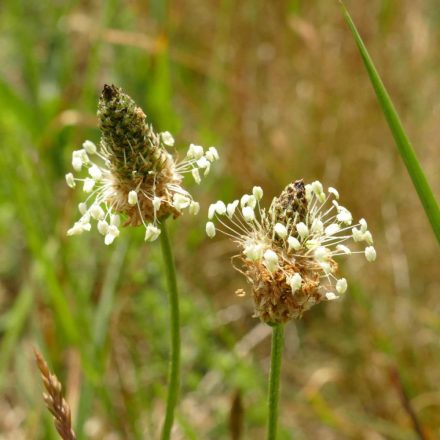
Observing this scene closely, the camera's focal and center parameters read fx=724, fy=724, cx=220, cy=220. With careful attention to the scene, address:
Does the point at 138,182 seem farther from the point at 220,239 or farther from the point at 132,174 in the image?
the point at 220,239

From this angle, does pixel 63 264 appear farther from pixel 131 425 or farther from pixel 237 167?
pixel 237 167

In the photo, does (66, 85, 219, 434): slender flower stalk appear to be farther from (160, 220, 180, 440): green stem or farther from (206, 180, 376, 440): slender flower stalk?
(206, 180, 376, 440): slender flower stalk

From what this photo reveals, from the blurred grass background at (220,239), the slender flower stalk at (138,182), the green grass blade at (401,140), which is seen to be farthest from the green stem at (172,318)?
the blurred grass background at (220,239)

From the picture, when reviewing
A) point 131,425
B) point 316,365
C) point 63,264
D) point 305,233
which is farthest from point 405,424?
point 305,233

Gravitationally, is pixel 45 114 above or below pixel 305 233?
above

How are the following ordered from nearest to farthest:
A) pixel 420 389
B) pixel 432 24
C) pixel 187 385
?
pixel 420 389 < pixel 187 385 < pixel 432 24

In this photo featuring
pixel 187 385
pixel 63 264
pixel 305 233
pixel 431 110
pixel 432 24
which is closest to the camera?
pixel 305 233

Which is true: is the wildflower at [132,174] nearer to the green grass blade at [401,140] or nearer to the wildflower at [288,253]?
the wildflower at [288,253]

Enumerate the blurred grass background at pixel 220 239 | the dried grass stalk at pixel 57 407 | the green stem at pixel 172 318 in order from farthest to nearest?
the blurred grass background at pixel 220 239 < the green stem at pixel 172 318 < the dried grass stalk at pixel 57 407
